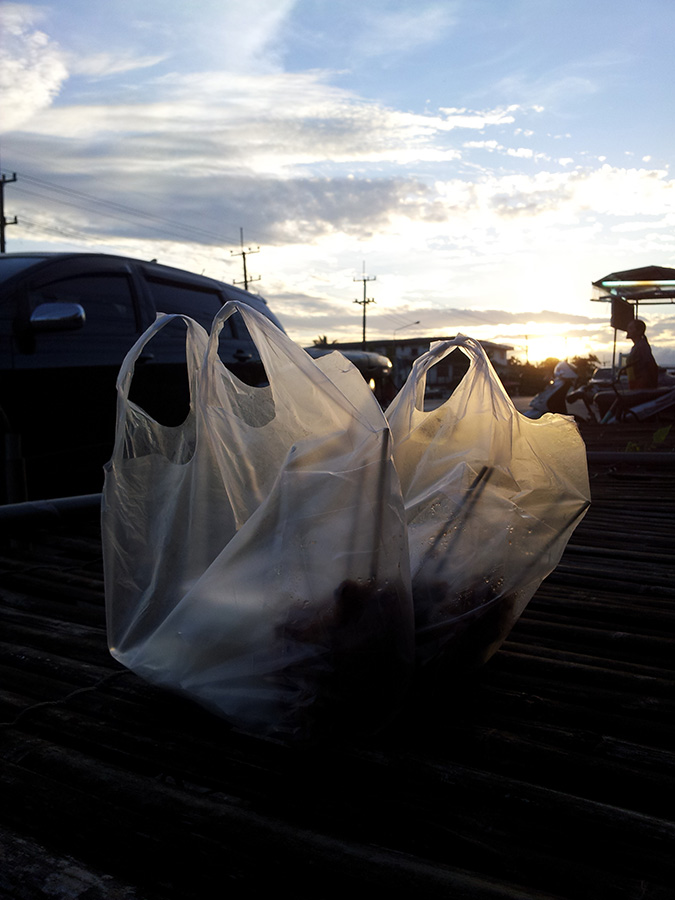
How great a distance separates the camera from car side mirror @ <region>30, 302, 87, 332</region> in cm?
304

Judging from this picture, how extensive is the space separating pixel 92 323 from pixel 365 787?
301cm

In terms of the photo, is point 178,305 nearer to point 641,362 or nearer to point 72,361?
point 72,361

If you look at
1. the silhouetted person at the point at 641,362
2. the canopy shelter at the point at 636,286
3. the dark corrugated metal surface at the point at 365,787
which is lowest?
the dark corrugated metal surface at the point at 365,787

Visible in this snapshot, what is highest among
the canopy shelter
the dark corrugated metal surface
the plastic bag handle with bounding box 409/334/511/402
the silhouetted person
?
the canopy shelter

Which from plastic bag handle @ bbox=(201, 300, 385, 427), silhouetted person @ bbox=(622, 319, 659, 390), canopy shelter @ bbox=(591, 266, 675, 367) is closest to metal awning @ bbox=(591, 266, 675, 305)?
canopy shelter @ bbox=(591, 266, 675, 367)

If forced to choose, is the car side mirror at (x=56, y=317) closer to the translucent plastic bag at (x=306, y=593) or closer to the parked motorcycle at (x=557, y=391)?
the translucent plastic bag at (x=306, y=593)

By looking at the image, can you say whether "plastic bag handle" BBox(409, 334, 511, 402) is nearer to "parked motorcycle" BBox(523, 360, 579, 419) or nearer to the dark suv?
the dark suv

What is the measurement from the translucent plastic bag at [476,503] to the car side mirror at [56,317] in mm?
1810

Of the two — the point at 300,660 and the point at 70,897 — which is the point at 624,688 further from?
the point at 70,897

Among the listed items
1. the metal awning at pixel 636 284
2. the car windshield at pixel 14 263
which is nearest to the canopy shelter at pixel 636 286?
the metal awning at pixel 636 284

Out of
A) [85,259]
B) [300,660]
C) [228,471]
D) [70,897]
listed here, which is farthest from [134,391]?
[70,897]

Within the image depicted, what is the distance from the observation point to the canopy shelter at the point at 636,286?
12.3 m

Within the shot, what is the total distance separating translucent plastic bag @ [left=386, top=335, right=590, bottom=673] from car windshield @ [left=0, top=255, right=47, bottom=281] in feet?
7.29

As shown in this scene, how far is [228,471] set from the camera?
1585 mm
